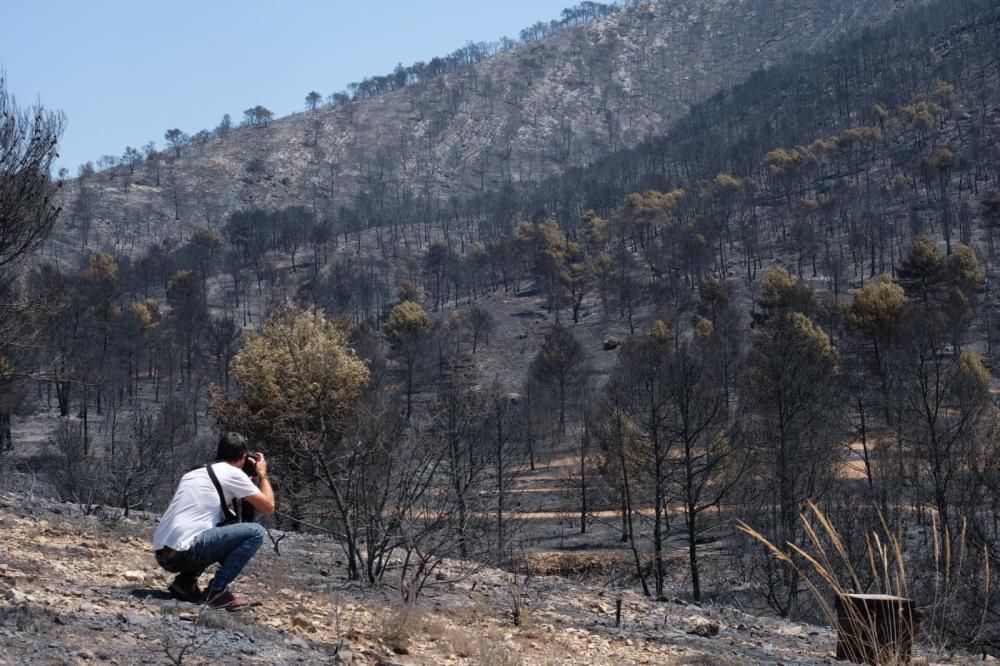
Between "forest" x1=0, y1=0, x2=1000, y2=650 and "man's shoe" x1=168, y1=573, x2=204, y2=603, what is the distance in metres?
2.03

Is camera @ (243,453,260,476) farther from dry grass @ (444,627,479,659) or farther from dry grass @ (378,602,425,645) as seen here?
dry grass @ (444,627,479,659)

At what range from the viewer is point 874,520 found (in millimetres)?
22281

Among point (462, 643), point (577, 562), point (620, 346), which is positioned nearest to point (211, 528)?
point (462, 643)

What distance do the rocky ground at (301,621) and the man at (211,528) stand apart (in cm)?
32

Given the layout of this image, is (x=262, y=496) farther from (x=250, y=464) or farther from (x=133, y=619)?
(x=133, y=619)

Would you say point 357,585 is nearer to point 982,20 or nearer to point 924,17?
→ point 982,20

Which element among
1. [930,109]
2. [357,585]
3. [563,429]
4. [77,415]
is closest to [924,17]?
[930,109]

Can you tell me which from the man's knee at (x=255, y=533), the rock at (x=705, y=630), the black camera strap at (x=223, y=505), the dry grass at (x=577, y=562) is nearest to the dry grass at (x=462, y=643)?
the man's knee at (x=255, y=533)

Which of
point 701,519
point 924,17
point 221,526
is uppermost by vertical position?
point 924,17

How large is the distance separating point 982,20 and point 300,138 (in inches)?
5093

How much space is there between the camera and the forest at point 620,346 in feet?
48.9

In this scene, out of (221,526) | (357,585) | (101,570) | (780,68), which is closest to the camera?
(221,526)

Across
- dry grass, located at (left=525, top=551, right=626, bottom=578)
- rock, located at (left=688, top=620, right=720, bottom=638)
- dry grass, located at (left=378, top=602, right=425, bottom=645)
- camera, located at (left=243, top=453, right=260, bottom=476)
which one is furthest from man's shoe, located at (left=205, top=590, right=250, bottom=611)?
dry grass, located at (left=525, top=551, right=626, bottom=578)

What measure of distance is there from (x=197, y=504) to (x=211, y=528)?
183 mm
